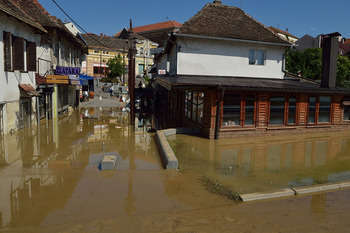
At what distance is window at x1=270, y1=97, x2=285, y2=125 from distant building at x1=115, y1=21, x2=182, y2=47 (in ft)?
201

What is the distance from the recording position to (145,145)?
446 inches

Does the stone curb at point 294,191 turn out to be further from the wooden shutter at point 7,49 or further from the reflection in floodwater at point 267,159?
the wooden shutter at point 7,49

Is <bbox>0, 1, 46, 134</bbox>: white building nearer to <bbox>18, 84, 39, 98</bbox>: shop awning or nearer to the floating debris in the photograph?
<bbox>18, 84, 39, 98</bbox>: shop awning

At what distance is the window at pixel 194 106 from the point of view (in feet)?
43.2

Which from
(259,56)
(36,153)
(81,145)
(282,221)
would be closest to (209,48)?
(259,56)

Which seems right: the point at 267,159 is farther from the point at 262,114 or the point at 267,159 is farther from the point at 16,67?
the point at 16,67

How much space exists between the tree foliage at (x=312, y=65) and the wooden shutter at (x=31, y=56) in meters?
31.2

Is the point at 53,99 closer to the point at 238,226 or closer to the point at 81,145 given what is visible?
the point at 81,145

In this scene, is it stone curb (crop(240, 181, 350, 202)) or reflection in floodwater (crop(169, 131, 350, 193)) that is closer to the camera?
stone curb (crop(240, 181, 350, 202))

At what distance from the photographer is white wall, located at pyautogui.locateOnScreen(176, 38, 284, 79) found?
17156mm

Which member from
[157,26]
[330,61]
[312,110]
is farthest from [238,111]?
[157,26]

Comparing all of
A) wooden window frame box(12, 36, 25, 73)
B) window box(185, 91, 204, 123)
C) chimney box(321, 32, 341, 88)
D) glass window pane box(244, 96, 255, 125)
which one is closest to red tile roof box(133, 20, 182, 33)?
chimney box(321, 32, 341, 88)

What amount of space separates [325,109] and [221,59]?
663 centimetres

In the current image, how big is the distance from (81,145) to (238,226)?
7994 mm
